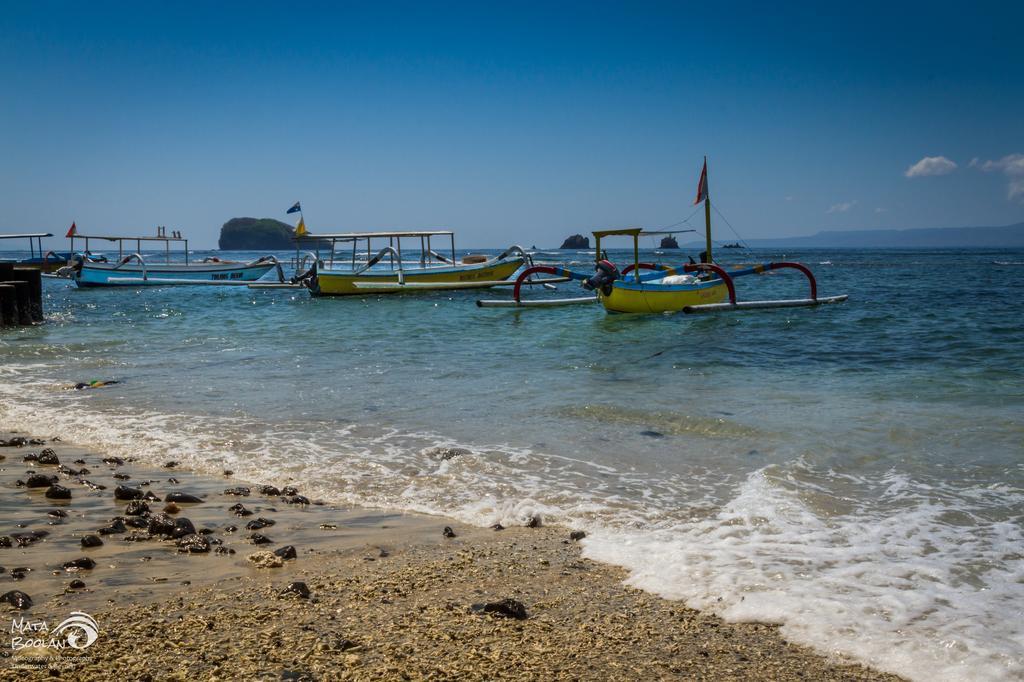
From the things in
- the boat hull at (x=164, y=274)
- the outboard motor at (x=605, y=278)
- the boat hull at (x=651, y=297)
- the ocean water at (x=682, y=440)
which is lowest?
the ocean water at (x=682, y=440)

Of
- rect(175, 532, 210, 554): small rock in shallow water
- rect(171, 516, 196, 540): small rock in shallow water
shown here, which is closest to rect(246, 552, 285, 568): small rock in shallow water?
rect(175, 532, 210, 554): small rock in shallow water

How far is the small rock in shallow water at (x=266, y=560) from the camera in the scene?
4.37 m

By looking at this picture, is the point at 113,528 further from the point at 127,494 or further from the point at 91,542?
the point at 127,494

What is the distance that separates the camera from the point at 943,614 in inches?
153

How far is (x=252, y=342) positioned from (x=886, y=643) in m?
16.0

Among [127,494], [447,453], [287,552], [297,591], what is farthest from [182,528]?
[447,453]

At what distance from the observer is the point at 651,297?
22781 millimetres

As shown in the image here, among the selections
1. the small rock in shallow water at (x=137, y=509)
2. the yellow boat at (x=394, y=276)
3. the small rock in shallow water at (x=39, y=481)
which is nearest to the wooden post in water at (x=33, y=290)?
the yellow boat at (x=394, y=276)

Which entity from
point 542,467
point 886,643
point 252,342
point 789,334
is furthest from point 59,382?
point 789,334

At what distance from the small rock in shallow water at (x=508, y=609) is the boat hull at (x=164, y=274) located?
1700 inches

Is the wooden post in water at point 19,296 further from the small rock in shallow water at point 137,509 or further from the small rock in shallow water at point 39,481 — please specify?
the small rock in shallow water at point 137,509

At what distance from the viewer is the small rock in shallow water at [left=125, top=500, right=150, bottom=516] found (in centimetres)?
521

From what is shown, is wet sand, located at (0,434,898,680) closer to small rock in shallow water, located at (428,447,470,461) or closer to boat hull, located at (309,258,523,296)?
small rock in shallow water, located at (428,447,470,461)

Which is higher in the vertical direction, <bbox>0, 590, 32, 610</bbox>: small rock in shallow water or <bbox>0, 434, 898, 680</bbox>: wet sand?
<bbox>0, 590, 32, 610</bbox>: small rock in shallow water
